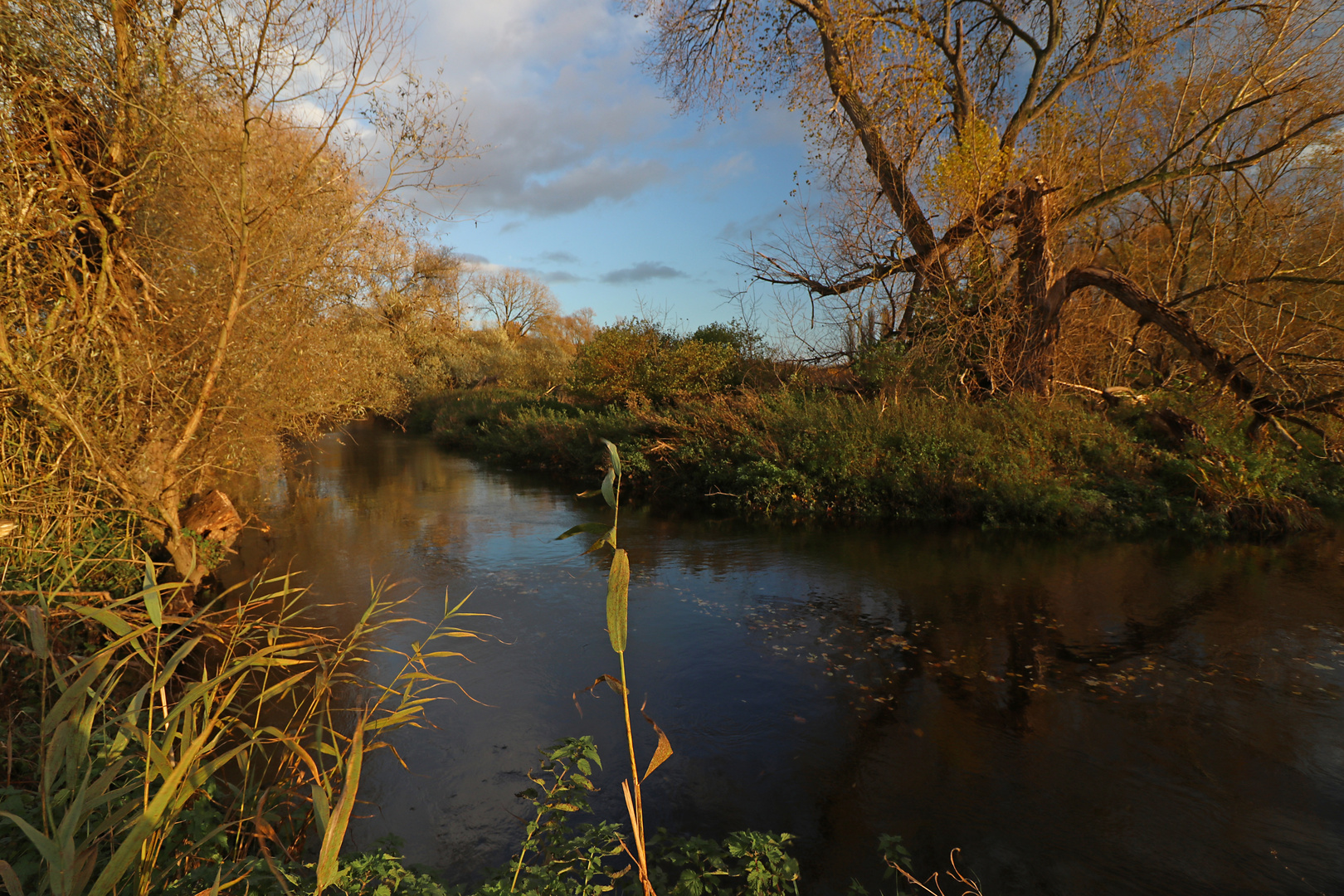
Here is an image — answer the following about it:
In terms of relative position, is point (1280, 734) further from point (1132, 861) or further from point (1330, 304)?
point (1330, 304)

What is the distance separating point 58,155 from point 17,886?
22.6 feet

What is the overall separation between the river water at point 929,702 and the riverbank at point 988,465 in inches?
31.8

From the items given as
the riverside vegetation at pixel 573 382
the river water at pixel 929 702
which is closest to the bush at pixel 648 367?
the riverside vegetation at pixel 573 382

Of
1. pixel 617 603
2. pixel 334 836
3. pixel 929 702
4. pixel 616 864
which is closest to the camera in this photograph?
pixel 617 603

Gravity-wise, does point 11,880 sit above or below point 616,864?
above

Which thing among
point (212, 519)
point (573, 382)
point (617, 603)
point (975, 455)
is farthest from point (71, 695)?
point (573, 382)

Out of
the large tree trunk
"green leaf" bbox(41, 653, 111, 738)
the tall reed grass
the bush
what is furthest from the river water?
the bush

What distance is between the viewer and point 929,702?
18.2 feet

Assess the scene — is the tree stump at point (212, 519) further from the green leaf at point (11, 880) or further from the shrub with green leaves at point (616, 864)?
the green leaf at point (11, 880)

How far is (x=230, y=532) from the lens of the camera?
9.22 metres

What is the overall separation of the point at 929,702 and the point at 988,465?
22.7 feet

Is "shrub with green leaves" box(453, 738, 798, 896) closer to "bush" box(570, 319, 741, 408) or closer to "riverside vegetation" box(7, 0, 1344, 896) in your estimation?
"riverside vegetation" box(7, 0, 1344, 896)

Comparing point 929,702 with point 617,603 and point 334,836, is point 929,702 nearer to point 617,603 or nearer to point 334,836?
point 334,836

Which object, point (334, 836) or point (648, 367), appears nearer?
point (334, 836)
